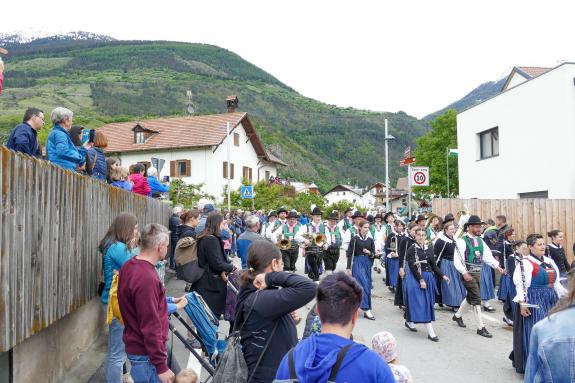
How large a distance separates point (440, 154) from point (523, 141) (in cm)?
3284

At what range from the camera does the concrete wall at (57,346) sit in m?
4.31

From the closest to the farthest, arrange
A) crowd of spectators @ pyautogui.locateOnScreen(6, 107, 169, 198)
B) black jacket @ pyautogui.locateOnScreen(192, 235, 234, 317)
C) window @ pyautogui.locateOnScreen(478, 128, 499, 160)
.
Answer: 1. crowd of spectators @ pyautogui.locateOnScreen(6, 107, 169, 198)
2. black jacket @ pyautogui.locateOnScreen(192, 235, 234, 317)
3. window @ pyautogui.locateOnScreen(478, 128, 499, 160)

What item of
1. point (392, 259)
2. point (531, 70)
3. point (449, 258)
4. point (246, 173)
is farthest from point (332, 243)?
point (246, 173)

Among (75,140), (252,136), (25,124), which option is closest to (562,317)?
(25,124)

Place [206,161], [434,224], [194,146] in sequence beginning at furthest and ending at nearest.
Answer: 1. [206,161]
2. [194,146]
3. [434,224]

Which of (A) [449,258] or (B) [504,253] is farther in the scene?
(B) [504,253]

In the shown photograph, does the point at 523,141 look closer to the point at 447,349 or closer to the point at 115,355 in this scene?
the point at 447,349

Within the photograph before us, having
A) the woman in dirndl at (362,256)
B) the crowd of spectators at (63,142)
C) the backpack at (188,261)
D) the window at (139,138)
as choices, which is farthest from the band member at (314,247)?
the window at (139,138)

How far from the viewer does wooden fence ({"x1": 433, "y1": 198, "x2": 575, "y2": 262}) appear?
14961 mm

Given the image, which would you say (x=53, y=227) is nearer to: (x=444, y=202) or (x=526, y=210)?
(x=526, y=210)

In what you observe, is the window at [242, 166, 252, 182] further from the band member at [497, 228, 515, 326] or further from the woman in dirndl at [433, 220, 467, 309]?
the woman in dirndl at [433, 220, 467, 309]

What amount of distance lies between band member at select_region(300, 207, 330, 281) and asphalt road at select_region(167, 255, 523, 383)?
378cm

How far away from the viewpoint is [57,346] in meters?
5.24

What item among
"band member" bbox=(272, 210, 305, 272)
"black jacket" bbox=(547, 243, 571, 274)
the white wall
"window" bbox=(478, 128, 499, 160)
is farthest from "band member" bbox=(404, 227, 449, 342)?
the white wall
